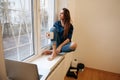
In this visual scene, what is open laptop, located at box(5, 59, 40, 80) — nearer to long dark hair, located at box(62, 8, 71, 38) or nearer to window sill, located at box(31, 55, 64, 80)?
window sill, located at box(31, 55, 64, 80)

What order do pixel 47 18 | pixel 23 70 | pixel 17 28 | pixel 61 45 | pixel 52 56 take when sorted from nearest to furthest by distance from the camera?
pixel 23 70 → pixel 17 28 → pixel 52 56 → pixel 61 45 → pixel 47 18

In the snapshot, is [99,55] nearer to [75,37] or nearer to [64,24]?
[75,37]

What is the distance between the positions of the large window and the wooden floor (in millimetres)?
1211

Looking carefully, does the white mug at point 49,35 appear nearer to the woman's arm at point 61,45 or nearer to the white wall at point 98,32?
the woman's arm at point 61,45

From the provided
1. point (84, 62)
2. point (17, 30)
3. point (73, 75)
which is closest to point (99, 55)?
point (84, 62)

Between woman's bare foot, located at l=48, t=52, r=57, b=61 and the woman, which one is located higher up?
the woman

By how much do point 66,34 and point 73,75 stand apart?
92 cm

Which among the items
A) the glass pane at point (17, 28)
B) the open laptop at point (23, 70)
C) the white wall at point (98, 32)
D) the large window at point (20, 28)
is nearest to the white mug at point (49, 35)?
the large window at point (20, 28)

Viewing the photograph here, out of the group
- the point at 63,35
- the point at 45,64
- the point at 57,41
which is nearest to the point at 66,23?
the point at 63,35

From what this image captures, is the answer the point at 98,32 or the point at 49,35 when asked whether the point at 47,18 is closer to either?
the point at 49,35

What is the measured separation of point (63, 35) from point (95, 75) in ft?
3.95

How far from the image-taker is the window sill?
1.40 m

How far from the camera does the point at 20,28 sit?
136 cm

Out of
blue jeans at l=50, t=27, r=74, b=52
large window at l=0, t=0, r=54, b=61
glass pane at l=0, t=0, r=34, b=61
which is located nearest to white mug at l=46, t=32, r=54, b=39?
blue jeans at l=50, t=27, r=74, b=52
